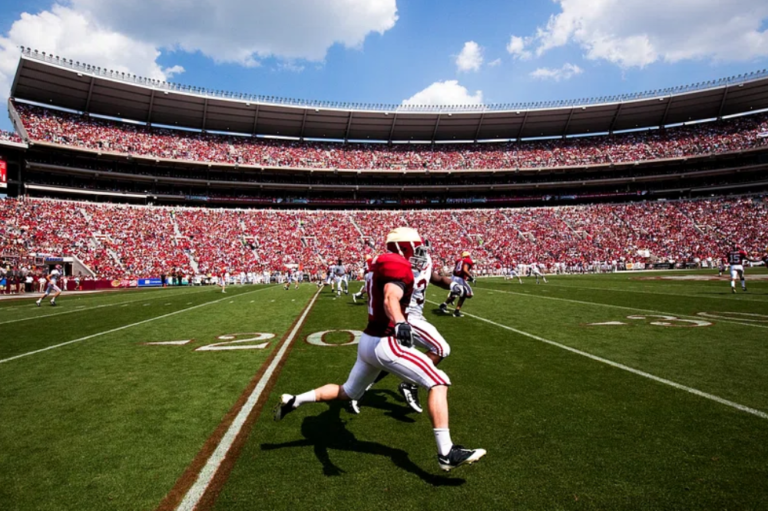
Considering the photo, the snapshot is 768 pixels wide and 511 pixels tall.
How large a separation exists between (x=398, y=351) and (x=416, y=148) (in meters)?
56.9

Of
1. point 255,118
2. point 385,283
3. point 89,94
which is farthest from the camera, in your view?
point 255,118

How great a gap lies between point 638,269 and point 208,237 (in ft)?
143

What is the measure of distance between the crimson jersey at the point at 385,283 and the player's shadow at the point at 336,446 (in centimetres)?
103

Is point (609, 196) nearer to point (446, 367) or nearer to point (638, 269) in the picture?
point (638, 269)

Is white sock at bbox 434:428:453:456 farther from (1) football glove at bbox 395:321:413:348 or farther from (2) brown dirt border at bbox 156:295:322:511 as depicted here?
(2) brown dirt border at bbox 156:295:322:511

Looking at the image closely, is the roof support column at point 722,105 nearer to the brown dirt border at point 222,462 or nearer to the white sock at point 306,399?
the brown dirt border at point 222,462

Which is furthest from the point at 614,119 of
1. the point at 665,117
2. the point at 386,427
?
the point at 386,427

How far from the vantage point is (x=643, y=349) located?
280 inches

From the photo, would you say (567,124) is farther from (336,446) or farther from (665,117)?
(336,446)

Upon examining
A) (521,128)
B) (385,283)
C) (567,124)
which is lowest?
(385,283)

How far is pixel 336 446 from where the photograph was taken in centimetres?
372

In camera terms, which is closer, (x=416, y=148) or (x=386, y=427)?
(x=386, y=427)

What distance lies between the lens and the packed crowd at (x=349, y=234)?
37000 millimetres

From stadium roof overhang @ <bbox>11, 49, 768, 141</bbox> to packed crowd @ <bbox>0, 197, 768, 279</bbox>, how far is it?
11562mm
